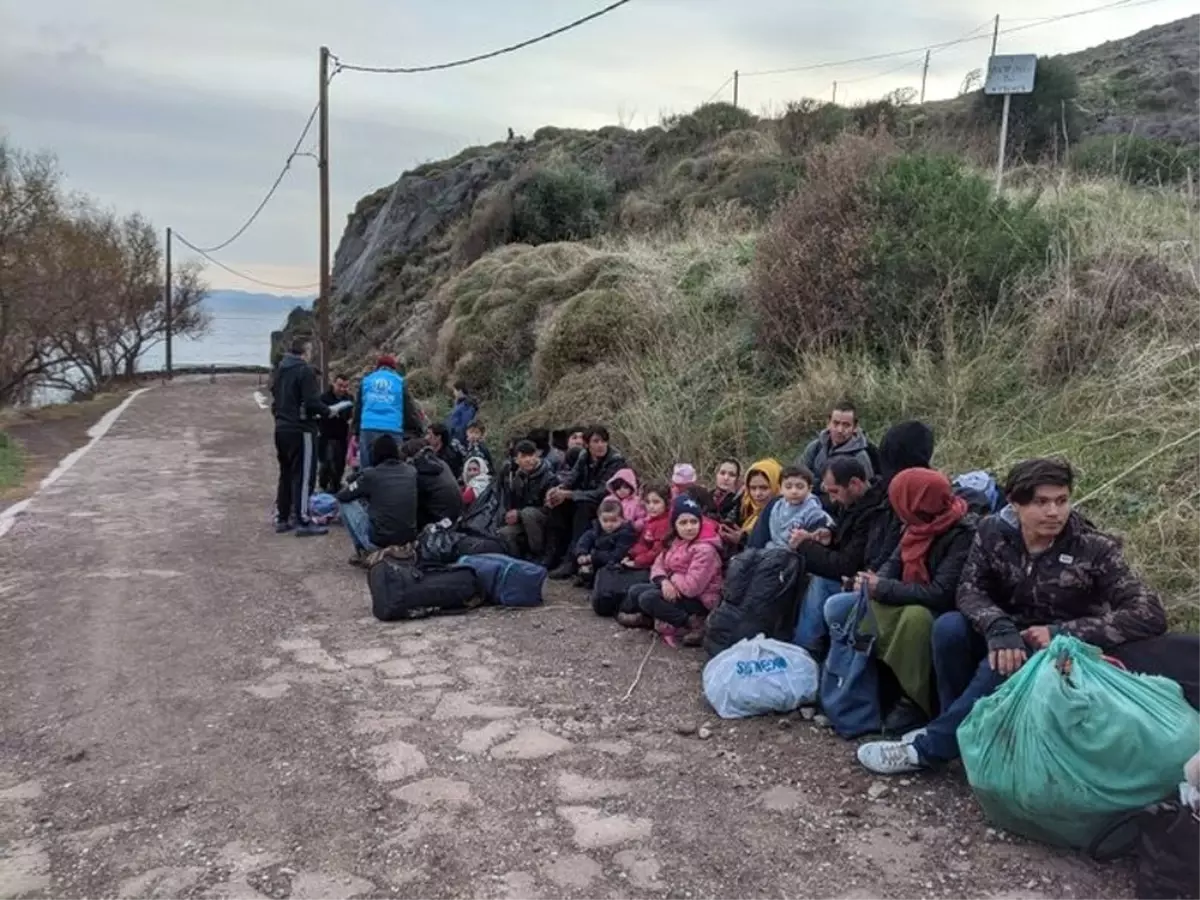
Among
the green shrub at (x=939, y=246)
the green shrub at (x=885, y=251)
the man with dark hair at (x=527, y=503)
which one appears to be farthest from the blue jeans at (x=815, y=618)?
the green shrub at (x=939, y=246)

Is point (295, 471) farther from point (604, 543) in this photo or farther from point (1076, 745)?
point (1076, 745)

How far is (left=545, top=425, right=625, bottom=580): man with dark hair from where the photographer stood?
785 cm

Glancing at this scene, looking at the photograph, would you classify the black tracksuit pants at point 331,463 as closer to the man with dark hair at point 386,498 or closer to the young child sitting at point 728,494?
the man with dark hair at point 386,498

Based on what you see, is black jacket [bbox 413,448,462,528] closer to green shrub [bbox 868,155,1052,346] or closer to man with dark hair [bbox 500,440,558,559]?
man with dark hair [bbox 500,440,558,559]

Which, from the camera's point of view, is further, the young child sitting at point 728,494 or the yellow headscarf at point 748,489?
the young child sitting at point 728,494

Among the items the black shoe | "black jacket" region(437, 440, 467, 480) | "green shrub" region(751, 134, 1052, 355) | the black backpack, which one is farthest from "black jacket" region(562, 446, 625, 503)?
the black shoe

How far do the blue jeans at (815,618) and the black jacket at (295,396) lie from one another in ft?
18.7

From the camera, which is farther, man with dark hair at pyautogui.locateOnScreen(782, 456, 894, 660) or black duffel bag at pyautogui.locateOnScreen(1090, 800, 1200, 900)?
man with dark hair at pyautogui.locateOnScreen(782, 456, 894, 660)

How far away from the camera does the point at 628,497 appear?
7500 millimetres

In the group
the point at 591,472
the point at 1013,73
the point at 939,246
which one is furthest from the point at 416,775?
the point at 1013,73

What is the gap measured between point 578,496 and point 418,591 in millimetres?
1683

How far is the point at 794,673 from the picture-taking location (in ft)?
16.0

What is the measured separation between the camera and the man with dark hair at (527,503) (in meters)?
8.09

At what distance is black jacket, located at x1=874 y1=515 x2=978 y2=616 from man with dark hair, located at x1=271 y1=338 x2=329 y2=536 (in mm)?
6365
